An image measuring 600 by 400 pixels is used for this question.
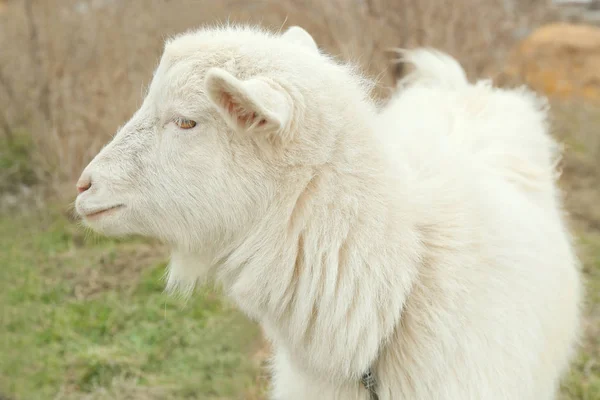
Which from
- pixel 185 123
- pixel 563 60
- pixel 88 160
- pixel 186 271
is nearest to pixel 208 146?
pixel 185 123

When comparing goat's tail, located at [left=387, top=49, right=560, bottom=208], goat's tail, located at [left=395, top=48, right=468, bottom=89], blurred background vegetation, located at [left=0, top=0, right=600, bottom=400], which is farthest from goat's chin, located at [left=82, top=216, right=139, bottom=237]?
goat's tail, located at [left=395, top=48, right=468, bottom=89]

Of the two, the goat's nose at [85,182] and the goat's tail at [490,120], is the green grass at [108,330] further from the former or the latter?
the goat's tail at [490,120]

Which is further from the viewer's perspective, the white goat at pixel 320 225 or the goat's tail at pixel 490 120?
the goat's tail at pixel 490 120

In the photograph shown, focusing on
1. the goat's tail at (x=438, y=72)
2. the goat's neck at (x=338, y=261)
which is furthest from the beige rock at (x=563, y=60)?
the goat's neck at (x=338, y=261)

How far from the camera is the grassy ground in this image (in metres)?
4.35

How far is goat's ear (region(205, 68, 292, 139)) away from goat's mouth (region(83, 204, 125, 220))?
57 centimetres

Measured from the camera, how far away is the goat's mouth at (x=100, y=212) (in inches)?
100

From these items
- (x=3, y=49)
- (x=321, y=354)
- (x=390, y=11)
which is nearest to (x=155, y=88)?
(x=321, y=354)

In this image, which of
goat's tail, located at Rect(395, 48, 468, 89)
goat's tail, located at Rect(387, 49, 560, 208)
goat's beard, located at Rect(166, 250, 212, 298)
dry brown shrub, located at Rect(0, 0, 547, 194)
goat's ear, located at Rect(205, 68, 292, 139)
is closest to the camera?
goat's ear, located at Rect(205, 68, 292, 139)

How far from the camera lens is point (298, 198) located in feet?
7.97

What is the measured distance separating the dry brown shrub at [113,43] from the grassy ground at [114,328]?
38.2 inches

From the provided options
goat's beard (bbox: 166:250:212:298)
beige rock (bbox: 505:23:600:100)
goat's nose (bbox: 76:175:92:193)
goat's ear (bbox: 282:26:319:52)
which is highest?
beige rock (bbox: 505:23:600:100)

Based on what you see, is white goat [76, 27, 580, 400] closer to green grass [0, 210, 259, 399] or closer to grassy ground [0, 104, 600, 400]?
grassy ground [0, 104, 600, 400]

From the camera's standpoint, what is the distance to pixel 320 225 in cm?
240
